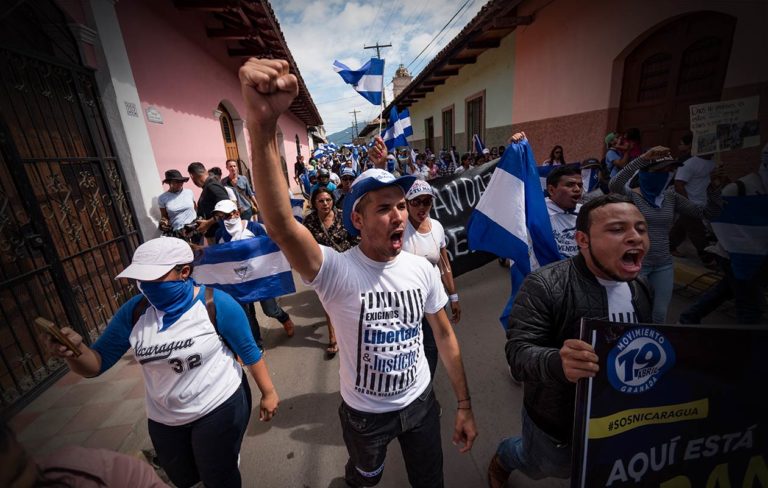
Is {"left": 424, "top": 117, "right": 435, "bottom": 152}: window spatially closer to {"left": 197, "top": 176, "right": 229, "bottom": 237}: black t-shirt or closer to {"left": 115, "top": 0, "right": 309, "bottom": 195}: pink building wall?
{"left": 115, "top": 0, "right": 309, "bottom": 195}: pink building wall

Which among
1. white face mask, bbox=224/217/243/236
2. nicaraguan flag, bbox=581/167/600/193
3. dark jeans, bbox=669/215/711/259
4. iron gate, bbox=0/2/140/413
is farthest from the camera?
nicaraguan flag, bbox=581/167/600/193

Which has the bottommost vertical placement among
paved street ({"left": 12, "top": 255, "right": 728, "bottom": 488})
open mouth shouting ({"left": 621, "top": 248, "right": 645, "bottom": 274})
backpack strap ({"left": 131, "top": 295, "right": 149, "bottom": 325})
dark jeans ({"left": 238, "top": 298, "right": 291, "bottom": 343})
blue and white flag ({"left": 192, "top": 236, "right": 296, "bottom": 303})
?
paved street ({"left": 12, "top": 255, "right": 728, "bottom": 488})

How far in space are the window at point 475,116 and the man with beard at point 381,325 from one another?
1231 centimetres

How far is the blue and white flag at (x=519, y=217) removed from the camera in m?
2.80

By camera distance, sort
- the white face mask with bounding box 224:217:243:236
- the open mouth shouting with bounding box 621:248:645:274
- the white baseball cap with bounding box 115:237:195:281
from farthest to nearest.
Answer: the white face mask with bounding box 224:217:243:236, the white baseball cap with bounding box 115:237:195:281, the open mouth shouting with bounding box 621:248:645:274

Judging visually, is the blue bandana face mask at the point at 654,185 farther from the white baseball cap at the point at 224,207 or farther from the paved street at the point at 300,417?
the white baseball cap at the point at 224,207

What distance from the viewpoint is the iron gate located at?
316 cm

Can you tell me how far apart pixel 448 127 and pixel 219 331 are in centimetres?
1722

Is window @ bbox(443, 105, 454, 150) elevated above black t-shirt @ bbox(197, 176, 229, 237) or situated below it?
above

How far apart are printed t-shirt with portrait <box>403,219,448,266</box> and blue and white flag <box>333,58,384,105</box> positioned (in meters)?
3.44

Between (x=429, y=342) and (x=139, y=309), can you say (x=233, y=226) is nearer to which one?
(x=139, y=309)

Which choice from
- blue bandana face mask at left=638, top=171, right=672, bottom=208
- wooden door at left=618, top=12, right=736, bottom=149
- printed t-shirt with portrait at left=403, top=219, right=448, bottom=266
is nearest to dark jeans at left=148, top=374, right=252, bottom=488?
printed t-shirt with portrait at left=403, top=219, right=448, bottom=266

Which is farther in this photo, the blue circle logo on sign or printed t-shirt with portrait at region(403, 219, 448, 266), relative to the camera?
printed t-shirt with portrait at region(403, 219, 448, 266)

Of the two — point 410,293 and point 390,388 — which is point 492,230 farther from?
point 390,388
